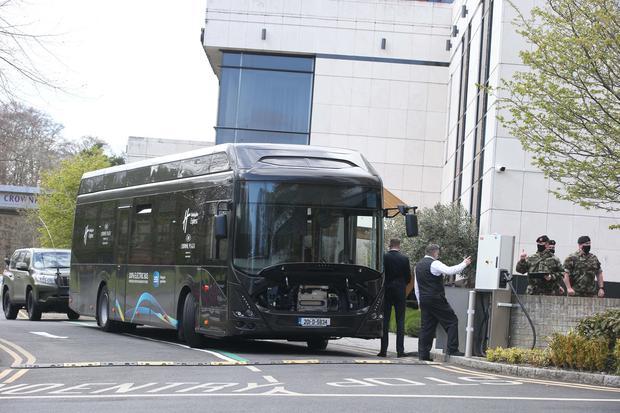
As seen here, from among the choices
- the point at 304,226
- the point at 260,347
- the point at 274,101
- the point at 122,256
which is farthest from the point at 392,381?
the point at 274,101

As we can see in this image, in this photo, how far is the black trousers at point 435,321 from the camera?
17.3 metres

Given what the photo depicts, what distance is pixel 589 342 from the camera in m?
14.9

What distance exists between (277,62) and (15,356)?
110 ft

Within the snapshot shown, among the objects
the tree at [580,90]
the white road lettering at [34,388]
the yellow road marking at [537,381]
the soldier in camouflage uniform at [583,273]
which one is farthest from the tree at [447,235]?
the white road lettering at [34,388]

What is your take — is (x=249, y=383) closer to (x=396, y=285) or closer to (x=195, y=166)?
(x=396, y=285)

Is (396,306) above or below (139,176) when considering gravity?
below

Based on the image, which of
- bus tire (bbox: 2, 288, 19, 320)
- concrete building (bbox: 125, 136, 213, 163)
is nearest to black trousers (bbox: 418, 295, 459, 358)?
bus tire (bbox: 2, 288, 19, 320)

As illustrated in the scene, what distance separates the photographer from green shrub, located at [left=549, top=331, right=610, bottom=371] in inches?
583

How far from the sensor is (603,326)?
1536 centimetres

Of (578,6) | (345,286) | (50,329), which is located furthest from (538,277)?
(50,329)

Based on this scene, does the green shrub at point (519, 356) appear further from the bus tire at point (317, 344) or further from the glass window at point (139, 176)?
the glass window at point (139, 176)

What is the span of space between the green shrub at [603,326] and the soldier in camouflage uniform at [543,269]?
276cm

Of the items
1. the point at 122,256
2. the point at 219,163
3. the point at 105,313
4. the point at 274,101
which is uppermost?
the point at 274,101

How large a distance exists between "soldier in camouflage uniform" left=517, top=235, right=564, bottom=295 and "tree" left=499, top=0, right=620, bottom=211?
1908mm
